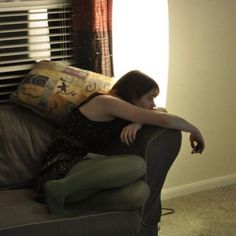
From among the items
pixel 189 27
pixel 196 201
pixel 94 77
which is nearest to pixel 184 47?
pixel 189 27

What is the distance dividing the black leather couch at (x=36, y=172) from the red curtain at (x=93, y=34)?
1.74ft

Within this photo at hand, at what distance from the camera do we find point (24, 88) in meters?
2.71

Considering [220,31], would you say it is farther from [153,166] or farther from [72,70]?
[153,166]

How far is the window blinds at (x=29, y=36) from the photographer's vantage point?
9.70ft

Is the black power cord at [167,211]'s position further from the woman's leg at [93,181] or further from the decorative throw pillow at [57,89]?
the woman's leg at [93,181]

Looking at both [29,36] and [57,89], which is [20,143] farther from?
[29,36]

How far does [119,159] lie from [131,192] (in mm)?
146

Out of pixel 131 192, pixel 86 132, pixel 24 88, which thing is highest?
pixel 24 88

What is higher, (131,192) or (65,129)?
(65,129)

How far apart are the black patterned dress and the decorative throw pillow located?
0.12 metres

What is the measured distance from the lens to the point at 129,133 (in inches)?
92.0

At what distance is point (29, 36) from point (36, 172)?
0.87 metres

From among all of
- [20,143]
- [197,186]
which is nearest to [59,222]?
[20,143]

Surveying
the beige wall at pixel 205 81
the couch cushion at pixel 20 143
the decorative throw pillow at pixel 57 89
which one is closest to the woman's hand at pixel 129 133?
the decorative throw pillow at pixel 57 89
